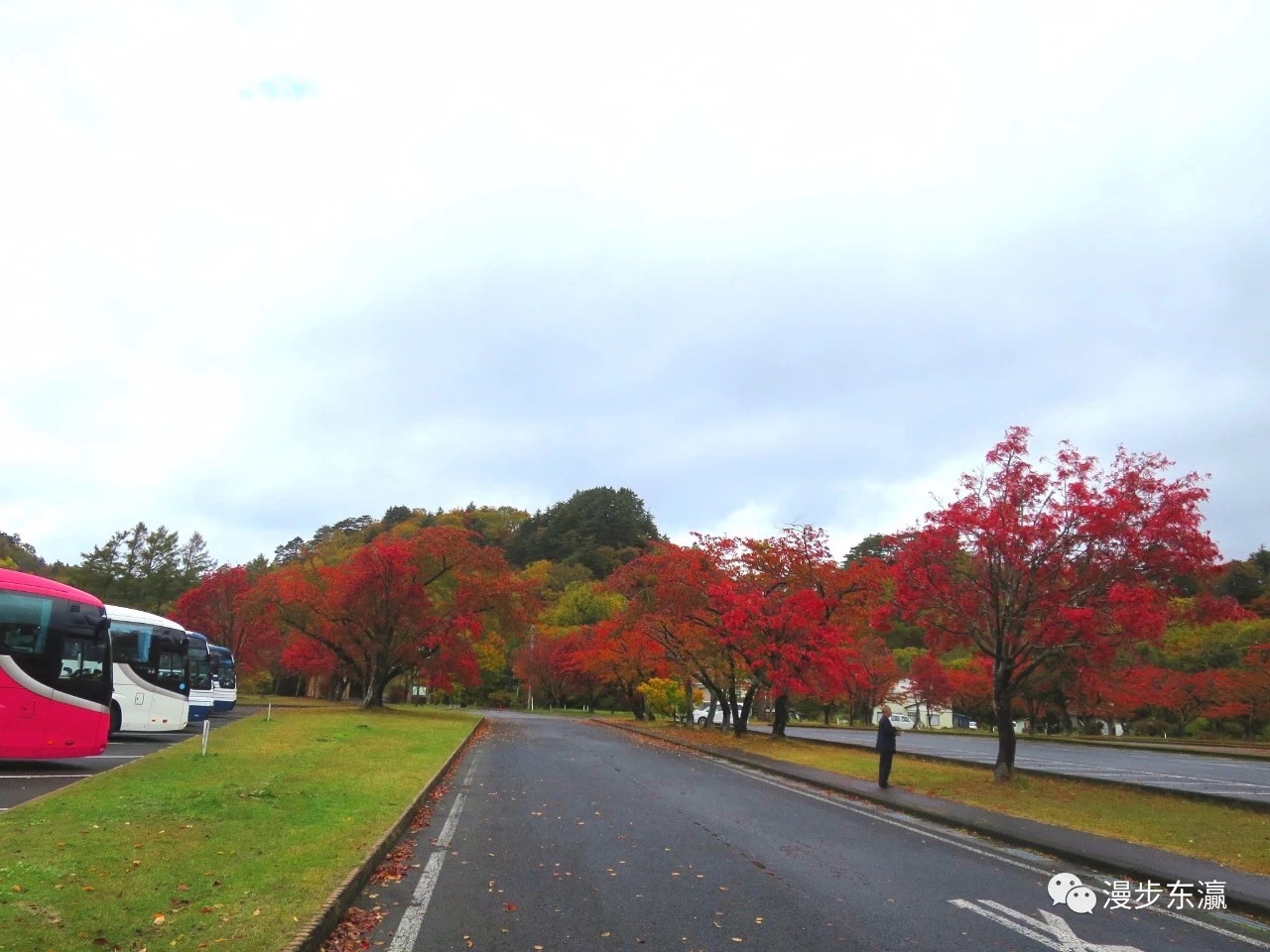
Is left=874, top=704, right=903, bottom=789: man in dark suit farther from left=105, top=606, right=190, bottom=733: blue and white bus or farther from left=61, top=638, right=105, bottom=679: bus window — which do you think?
left=105, top=606, right=190, bottom=733: blue and white bus

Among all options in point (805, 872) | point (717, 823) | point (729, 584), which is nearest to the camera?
point (805, 872)

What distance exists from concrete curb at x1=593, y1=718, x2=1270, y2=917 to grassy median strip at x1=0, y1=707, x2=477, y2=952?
25.7ft

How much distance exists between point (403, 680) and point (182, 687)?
57.0m

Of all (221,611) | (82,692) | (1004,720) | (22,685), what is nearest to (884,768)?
(1004,720)

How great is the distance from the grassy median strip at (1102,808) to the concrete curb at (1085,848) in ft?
1.70

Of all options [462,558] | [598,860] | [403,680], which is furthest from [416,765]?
[403,680]

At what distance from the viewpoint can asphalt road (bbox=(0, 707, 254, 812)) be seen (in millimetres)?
11297

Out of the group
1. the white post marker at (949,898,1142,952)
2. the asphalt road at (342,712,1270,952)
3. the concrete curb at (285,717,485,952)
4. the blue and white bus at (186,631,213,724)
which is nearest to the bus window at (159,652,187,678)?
the blue and white bus at (186,631,213,724)

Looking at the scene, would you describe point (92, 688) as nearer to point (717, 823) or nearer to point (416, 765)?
point (416, 765)

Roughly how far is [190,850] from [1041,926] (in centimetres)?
744

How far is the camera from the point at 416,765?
53.9 feet

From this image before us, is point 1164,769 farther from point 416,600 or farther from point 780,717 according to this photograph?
point 416,600

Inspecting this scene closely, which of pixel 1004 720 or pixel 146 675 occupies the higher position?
pixel 1004 720

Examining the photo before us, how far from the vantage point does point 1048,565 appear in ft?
59.3
